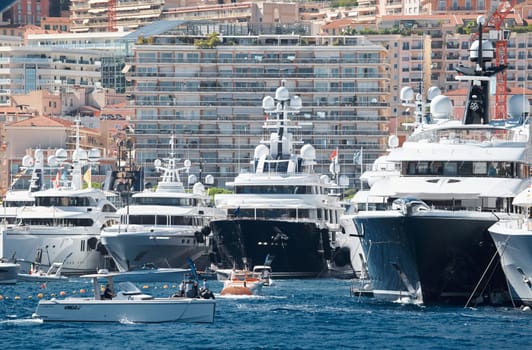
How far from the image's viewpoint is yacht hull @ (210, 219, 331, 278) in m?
109

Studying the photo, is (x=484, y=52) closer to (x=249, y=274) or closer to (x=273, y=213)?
(x=249, y=274)

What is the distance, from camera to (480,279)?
259 feet

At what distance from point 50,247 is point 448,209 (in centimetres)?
4202

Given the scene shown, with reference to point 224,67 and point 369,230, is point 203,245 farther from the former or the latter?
point 224,67

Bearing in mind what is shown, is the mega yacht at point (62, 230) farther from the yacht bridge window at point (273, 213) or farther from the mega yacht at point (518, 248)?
the mega yacht at point (518, 248)

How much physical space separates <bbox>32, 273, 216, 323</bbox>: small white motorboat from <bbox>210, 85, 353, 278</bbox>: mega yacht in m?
32.1

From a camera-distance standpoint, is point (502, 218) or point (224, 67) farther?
point (224, 67)

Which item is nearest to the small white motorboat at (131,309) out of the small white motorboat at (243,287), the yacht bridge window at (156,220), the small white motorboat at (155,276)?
the small white motorboat at (243,287)

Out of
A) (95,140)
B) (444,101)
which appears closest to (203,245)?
(444,101)

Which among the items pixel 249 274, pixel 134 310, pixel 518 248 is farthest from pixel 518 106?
pixel 134 310

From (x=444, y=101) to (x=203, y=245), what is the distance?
95.7 ft

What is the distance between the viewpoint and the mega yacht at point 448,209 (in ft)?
259

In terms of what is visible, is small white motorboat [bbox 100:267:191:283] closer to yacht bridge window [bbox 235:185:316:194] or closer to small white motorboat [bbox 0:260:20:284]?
small white motorboat [bbox 0:260:20:284]

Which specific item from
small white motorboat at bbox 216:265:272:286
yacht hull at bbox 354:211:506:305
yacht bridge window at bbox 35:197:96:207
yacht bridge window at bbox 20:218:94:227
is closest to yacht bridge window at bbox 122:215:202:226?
yacht bridge window at bbox 20:218:94:227
